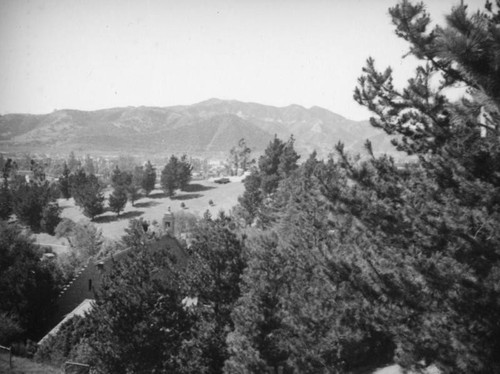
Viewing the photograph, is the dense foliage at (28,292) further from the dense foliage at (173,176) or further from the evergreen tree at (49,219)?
the dense foliage at (173,176)

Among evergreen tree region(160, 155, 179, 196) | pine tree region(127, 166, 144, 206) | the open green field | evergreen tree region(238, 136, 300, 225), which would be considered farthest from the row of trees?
evergreen tree region(238, 136, 300, 225)

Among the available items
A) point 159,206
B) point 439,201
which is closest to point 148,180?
point 159,206

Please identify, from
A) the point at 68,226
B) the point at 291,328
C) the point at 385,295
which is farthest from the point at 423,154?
the point at 68,226

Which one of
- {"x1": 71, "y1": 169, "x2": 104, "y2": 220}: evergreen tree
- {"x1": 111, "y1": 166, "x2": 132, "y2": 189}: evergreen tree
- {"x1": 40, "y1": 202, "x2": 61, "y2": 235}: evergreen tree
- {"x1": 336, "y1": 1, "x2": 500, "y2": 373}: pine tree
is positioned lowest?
{"x1": 40, "y1": 202, "x2": 61, "y2": 235}: evergreen tree

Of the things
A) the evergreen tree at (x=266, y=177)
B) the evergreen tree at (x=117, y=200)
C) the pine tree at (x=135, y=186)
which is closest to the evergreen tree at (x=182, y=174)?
the pine tree at (x=135, y=186)

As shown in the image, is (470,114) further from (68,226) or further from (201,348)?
(68,226)

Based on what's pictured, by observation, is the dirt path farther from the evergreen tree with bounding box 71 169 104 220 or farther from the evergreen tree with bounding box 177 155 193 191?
the evergreen tree with bounding box 177 155 193 191
